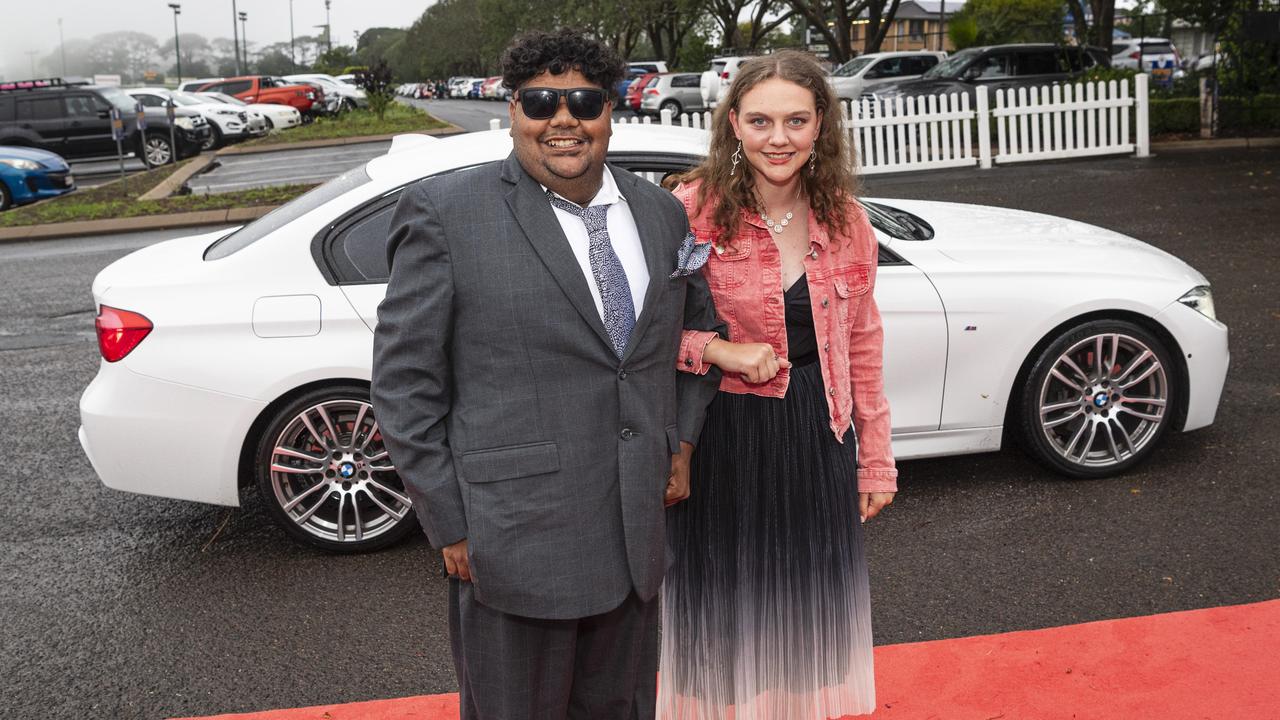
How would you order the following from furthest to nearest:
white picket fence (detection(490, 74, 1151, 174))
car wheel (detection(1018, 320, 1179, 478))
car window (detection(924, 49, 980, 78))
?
car window (detection(924, 49, 980, 78)) < white picket fence (detection(490, 74, 1151, 174)) < car wheel (detection(1018, 320, 1179, 478))

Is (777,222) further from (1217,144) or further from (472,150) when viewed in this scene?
(1217,144)

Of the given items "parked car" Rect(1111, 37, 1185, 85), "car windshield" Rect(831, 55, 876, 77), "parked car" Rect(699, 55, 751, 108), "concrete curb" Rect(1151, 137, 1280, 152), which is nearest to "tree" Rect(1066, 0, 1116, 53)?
"car windshield" Rect(831, 55, 876, 77)

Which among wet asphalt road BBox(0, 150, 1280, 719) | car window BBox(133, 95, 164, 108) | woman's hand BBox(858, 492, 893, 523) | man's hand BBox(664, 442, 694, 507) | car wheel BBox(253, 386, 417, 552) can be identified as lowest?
wet asphalt road BBox(0, 150, 1280, 719)

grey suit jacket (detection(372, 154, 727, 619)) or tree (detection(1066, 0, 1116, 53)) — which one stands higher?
tree (detection(1066, 0, 1116, 53))

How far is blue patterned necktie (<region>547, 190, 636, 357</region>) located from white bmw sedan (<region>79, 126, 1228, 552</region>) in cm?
211

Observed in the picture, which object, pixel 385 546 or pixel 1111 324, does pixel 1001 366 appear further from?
pixel 385 546

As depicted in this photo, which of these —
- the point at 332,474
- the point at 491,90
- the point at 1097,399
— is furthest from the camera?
the point at 491,90

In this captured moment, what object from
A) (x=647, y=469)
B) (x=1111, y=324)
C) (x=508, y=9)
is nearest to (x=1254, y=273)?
(x=1111, y=324)

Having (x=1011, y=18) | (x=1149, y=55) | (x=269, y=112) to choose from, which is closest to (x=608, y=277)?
(x=269, y=112)

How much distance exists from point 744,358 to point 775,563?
0.62m

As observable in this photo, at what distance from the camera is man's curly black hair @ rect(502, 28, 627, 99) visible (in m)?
2.16

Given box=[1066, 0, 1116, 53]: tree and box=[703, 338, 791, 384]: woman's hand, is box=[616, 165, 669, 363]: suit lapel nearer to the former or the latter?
box=[703, 338, 791, 384]: woman's hand

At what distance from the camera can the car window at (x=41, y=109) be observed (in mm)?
23266

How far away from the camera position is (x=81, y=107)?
2344 cm
